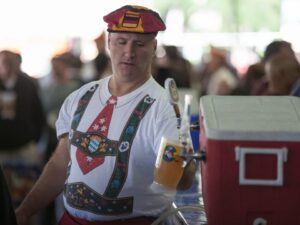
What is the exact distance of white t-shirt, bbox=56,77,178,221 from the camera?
9.96 feet

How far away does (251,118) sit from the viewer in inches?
95.6

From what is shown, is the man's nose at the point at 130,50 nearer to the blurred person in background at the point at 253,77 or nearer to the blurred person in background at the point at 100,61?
the blurred person in background at the point at 100,61

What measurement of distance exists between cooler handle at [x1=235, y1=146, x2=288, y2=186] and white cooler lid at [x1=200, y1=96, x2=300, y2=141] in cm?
3

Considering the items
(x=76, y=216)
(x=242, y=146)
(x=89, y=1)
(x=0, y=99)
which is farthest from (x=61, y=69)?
(x=89, y=1)

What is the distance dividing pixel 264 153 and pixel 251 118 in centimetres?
19

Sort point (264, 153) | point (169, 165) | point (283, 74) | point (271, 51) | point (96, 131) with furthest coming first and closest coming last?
point (271, 51) → point (283, 74) → point (96, 131) → point (169, 165) → point (264, 153)

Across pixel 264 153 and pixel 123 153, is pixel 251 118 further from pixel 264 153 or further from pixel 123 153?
pixel 123 153

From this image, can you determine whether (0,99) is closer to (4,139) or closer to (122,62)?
(4,139)

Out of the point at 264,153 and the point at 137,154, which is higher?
the point at 264,153

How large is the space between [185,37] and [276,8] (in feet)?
8.66

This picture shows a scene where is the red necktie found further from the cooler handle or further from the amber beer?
the cooler handle

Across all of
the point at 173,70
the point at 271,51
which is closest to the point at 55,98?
the point at 173,70

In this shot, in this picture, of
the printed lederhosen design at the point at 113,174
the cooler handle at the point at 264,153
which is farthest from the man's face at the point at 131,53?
the cooler handle at the point at 264,153

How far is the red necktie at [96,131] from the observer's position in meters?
3.11
